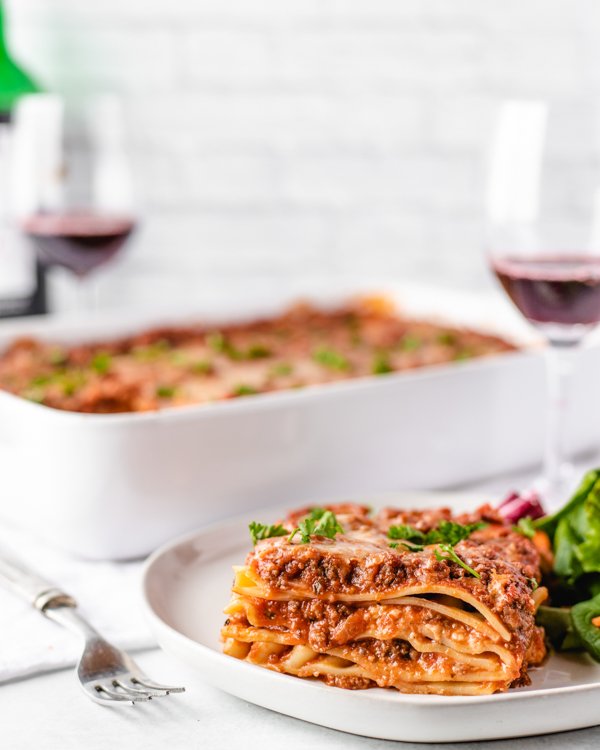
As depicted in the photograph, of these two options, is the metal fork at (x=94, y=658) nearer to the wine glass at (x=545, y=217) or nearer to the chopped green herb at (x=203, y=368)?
the chopped green herb at (x=203, y=368)

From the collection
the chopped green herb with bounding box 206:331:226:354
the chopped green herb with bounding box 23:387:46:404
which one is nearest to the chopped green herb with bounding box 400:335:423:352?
the chopped green herb with bounding box 206:331:226:354

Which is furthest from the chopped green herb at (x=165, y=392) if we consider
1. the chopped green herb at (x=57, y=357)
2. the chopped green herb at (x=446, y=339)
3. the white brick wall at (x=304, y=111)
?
the white brick wall at (x=304, y=111)

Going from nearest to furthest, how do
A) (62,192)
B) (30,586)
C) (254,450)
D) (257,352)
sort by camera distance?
(30,586), (254,450), (257,352), (62,192)

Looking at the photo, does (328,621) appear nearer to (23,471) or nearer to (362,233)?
(23,471)

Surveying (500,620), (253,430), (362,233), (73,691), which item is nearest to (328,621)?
(500,620)

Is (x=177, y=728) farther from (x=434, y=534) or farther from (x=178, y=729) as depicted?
(x=434, y=534)

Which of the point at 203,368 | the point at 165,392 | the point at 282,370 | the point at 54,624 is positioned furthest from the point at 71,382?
the point at 54,624
